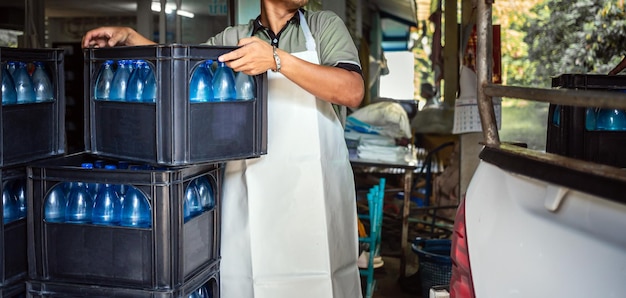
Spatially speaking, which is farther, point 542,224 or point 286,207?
point 286,207

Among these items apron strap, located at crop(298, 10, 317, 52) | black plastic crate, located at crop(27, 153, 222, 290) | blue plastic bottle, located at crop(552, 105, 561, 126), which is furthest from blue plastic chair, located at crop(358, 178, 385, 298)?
black plastic crate, located at crop(27, 153, 222, 290)

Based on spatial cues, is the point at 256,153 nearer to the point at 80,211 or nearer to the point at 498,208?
the point at 80,211

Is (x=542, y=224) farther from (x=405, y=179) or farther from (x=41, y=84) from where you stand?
(x=405, y=179)

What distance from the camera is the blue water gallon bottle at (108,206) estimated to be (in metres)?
2.68

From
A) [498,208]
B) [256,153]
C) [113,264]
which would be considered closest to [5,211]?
[113,264]

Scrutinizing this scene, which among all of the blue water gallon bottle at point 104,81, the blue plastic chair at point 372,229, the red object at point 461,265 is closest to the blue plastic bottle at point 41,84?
the blue water gallon bottle at point 104,81

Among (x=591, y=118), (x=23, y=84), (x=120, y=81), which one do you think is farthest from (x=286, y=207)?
(x=591, y=118)

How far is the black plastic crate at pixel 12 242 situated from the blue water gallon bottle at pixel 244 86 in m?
0.89

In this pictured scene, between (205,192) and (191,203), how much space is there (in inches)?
5.4

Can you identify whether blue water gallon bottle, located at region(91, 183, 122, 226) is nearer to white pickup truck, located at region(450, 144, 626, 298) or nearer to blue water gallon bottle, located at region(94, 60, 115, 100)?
blue water gallon bottle, located at region(94, 60, 115, 100)

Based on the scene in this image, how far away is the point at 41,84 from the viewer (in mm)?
2953

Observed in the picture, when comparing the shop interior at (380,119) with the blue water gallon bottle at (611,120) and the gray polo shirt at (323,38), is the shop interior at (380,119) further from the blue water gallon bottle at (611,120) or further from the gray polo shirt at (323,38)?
the blue water gallon bottle at (611,120)

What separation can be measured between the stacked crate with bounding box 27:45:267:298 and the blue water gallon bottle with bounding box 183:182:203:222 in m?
0.03

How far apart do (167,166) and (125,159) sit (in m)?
0.22
